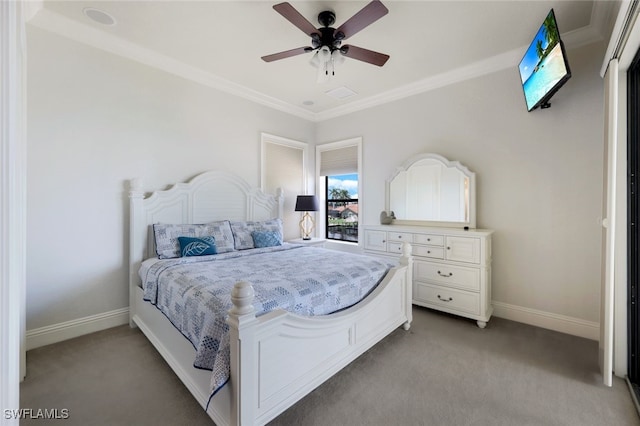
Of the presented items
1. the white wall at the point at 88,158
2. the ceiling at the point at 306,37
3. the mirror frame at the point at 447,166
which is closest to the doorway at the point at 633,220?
the ceiling at the point at 306,37

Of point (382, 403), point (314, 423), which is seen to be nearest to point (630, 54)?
point (382, 403)

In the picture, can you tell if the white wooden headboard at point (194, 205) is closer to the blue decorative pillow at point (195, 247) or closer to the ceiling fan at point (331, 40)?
the blue decorative pillow at point (195, 247)

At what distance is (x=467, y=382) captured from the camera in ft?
6.27

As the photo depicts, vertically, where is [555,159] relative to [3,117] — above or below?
above

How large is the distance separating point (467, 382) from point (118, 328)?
124 inches

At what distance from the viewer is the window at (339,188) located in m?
4.38

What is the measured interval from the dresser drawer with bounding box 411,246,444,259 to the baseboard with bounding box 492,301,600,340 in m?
0.82

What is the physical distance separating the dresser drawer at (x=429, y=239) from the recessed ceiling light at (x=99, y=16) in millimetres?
3641

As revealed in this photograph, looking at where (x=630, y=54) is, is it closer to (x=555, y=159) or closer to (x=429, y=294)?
(x=555, y=159)

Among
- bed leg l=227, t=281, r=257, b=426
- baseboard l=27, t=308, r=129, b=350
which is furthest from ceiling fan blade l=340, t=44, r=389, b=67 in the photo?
baseboard l=27, t=308, r=129, b=350

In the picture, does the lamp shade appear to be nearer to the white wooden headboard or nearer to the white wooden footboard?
the white wooden headboard

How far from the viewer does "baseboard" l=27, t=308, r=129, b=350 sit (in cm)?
235

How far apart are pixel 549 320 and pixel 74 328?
4.57m

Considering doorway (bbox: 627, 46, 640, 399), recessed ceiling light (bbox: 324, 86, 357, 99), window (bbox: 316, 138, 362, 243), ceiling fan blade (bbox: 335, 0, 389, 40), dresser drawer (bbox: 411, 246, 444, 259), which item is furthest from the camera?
window (bbox: 316, 138, 362, 243)
